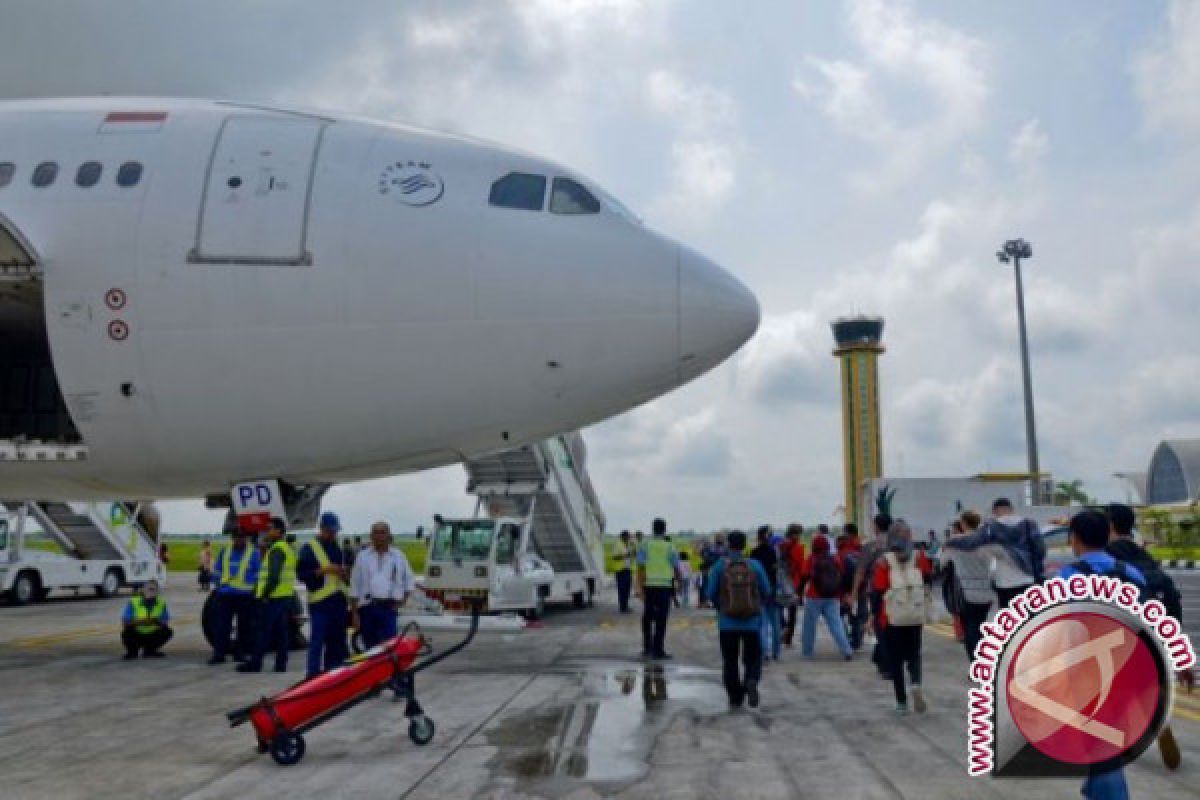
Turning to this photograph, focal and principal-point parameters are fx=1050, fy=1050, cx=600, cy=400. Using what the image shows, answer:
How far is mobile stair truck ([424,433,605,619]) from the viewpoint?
61.2 ft

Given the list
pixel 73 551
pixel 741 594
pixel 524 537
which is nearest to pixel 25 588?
pixel 73 551

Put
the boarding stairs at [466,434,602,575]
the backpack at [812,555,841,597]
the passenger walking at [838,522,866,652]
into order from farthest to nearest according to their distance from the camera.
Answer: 1. the boarding stairs at [466,434,602,575]
2. the passenger walking at [838,522,866,652]
3. the backpack at [812,555,841,597]

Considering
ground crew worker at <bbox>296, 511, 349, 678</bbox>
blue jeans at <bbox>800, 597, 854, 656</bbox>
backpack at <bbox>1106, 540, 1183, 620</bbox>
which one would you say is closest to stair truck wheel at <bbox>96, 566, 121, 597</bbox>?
ground crew worker at <bbox>296, 511, 349, 678</bbox>

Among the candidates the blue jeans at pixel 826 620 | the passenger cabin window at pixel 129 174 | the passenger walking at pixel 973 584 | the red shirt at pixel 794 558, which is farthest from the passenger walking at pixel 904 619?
the passenger cabin window at pixel 129 174

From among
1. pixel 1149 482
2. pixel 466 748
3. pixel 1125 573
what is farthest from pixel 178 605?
pixel 1149 482

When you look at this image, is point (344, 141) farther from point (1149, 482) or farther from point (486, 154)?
point (1149, 482)

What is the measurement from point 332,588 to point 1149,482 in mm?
136785

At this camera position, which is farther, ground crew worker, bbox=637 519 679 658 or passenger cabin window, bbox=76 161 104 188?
ground crew worker, bbox=637 519 679 658

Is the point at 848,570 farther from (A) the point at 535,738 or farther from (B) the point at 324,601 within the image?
(A) the point at 535,738

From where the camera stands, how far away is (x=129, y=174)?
398 inches

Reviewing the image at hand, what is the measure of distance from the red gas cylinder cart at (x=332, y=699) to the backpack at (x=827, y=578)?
6198 millimetres

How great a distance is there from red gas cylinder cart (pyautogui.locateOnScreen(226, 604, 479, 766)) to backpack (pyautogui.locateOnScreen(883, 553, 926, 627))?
3.30m

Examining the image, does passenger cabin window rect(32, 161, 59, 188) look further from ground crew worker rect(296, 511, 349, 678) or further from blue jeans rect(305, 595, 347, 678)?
blue jeans rect(305, 595, 347, 678)

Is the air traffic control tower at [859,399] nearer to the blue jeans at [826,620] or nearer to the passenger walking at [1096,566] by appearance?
the blue jeans at [826,620]
